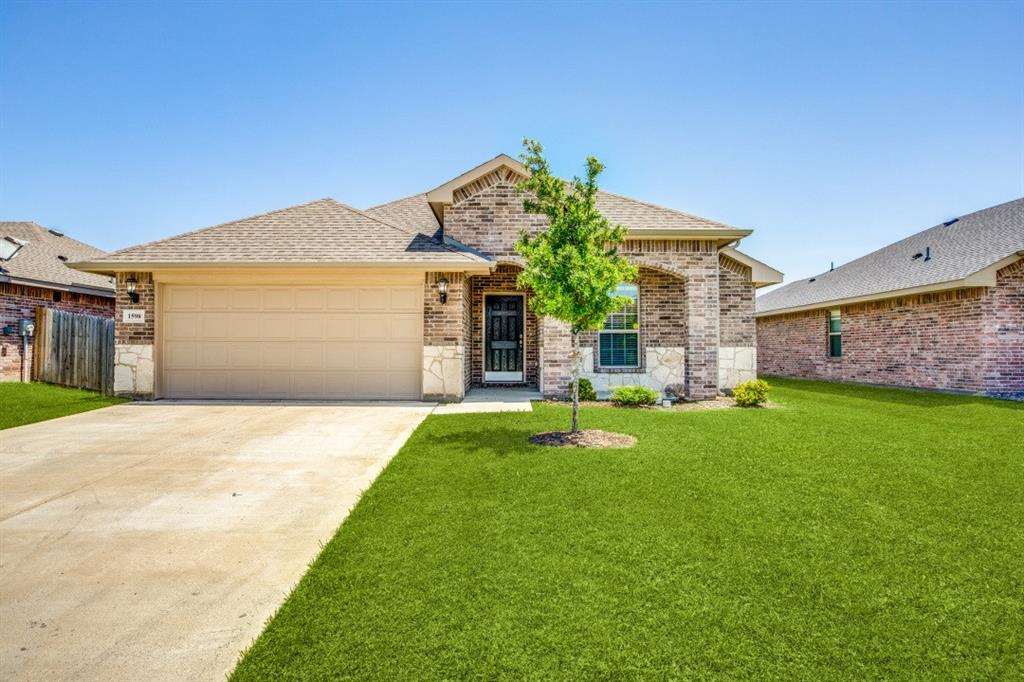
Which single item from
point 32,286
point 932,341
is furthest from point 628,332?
point 32,286

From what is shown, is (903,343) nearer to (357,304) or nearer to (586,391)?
(586,391)

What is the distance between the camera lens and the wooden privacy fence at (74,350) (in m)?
12.2

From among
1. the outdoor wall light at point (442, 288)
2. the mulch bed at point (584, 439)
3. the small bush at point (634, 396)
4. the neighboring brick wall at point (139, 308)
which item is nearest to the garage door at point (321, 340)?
the neighboring brick wall at point (139, 308)

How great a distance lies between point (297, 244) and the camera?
11172 millimetres

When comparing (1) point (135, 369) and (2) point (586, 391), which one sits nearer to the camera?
(1) point (135, 369)

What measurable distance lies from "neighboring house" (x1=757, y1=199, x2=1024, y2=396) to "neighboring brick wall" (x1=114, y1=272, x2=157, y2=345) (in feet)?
60.7

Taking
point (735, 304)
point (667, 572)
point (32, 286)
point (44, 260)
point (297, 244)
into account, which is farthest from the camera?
point (44, 260)

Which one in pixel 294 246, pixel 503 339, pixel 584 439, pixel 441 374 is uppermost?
pixel 294 246

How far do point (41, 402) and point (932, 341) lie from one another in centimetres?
2136

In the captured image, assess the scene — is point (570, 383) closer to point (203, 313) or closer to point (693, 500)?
point (693, 500)

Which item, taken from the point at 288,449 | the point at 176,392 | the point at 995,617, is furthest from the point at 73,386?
the point at 995,617

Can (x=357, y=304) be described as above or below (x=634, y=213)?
below

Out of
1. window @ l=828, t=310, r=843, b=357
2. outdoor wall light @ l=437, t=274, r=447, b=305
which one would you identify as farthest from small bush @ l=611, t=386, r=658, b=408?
window @ l=828, t=310, r=843, b=357

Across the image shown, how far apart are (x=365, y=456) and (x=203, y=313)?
710cm
